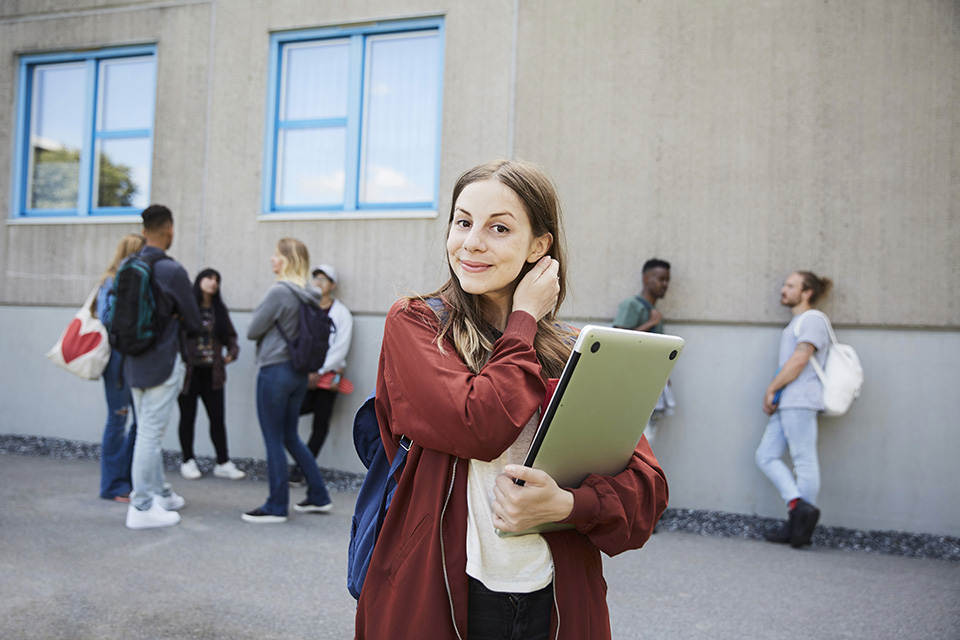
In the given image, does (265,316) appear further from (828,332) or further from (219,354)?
(828,332)

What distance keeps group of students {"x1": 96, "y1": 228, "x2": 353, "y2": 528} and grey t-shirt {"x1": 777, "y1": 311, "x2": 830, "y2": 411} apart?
375 cm

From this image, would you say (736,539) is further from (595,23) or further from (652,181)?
(595,23)

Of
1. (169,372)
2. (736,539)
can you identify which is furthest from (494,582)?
(736,539)

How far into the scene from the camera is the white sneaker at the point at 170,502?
5.78 m

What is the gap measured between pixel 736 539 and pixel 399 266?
13.1ft

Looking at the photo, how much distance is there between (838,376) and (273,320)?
14.2 feet

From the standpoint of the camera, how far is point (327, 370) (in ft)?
23.9

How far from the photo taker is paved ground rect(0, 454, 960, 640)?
386cm

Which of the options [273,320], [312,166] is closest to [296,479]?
[273,320]

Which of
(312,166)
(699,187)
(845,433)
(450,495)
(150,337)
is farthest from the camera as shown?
(312,166)

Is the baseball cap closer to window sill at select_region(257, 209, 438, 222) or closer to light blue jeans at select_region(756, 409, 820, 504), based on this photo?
window sill at select_region(257, 209, 438, 222)

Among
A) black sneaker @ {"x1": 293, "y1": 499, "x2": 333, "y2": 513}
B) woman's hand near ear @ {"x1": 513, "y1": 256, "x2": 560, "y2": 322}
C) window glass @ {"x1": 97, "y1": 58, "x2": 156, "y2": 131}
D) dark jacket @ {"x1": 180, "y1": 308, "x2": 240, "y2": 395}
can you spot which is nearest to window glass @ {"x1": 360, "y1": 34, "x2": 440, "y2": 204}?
dark jacket @ {"x1": 180, "y1": 308, "x2": 240, "y2": 395}

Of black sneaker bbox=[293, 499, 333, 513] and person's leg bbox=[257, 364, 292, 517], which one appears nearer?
person's leg bbox=[257, 364, 292, 517]

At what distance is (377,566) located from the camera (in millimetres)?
1596
